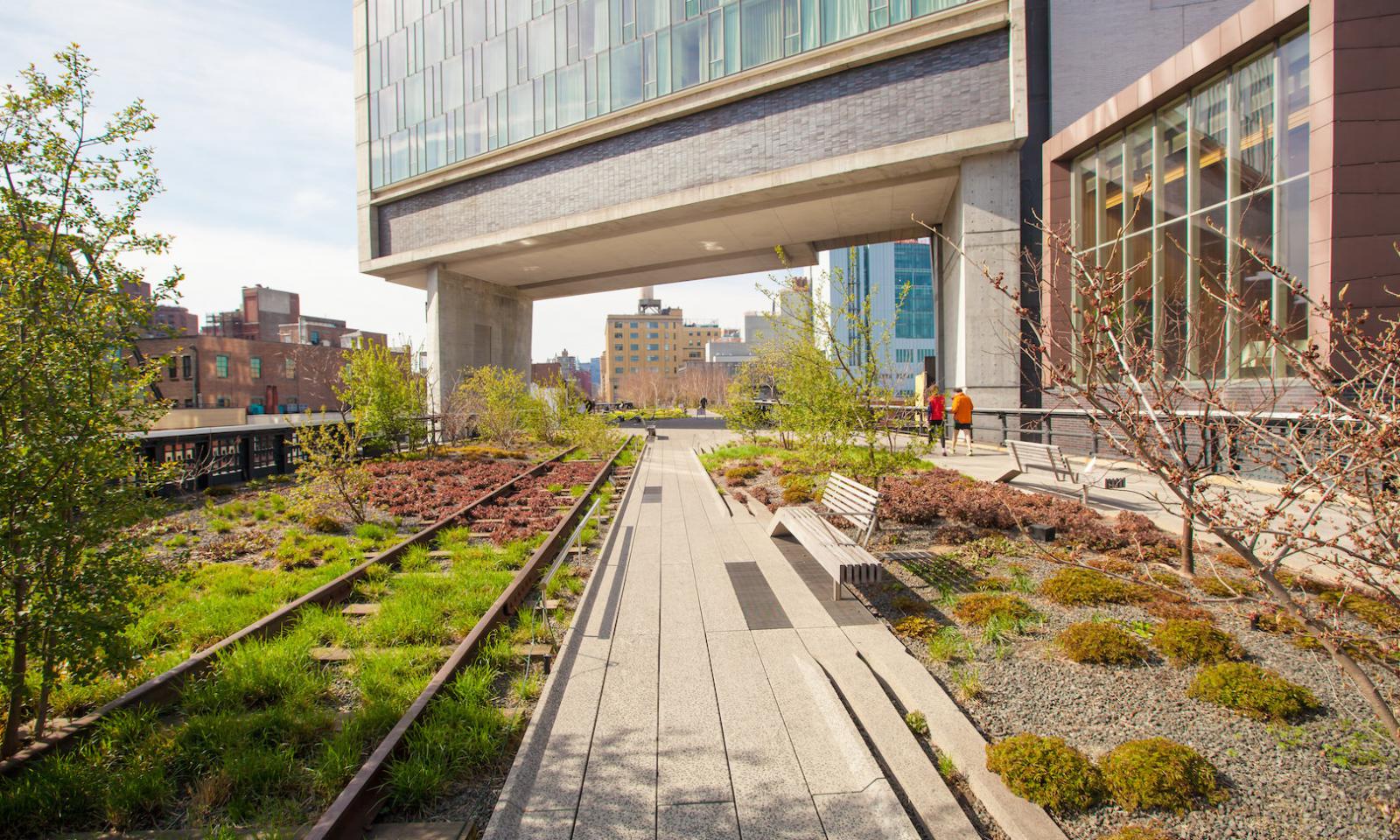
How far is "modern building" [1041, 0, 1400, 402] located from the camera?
35.0ft

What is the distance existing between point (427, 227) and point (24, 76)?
2894 cm

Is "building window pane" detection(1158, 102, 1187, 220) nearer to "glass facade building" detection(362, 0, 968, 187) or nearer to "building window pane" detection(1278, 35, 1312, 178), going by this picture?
"building window pane" detection(1278, 35, 1312, 178)

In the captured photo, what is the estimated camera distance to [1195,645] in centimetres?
454

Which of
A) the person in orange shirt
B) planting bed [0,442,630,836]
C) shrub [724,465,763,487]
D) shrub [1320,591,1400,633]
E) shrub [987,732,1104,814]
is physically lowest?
planting bed [0,442,630,836]

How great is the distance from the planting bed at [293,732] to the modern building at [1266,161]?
867 centimetres

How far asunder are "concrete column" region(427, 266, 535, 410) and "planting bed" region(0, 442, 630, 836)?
78.8 feet

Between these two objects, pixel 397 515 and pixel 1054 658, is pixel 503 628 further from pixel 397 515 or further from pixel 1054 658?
pixel 397 515

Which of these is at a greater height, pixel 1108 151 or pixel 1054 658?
pixel 1108 151

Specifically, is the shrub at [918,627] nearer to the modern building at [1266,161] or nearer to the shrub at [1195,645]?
the shrub at [1195,645]

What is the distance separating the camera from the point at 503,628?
202 inches

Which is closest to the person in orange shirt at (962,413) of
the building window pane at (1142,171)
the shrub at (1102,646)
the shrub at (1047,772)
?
the building window pane at (1142,171)

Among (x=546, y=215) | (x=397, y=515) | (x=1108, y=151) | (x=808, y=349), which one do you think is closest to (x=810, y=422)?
(x=808, y=349)

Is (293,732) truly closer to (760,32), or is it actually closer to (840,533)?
(840,533)

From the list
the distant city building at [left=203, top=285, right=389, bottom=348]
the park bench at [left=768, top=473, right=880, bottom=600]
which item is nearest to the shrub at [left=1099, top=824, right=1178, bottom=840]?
the park bench at [left=768, top=473, right=880, bottom=600]
